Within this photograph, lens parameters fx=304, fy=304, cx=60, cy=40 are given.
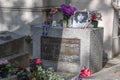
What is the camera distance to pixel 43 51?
7910mm

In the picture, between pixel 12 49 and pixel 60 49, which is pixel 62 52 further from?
pixel 12 49

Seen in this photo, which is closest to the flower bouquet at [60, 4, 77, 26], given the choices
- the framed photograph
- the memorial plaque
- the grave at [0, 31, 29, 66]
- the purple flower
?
the purple flower

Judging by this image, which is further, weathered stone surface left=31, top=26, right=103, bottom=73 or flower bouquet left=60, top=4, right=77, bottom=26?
flower bouquet left=60, top=4, right=77, bottom=26

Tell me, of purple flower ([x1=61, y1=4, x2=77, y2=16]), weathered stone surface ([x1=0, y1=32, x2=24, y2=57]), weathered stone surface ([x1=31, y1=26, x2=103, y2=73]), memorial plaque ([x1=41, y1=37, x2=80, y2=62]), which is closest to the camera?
weathered stone surface ([x1=0, y1=32, x2=24, y2=57])

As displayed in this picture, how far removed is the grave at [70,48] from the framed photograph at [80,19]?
9.9 inches

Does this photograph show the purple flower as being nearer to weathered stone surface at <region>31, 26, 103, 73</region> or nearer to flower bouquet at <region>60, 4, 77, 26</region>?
flower bouquet at <region>60, 4, 77, 26</region>

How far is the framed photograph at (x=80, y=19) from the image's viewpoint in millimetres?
7516

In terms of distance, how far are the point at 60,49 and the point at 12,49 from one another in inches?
58.3

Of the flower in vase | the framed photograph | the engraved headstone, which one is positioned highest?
the flower in vase

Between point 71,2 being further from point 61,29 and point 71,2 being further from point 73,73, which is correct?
point 73,73

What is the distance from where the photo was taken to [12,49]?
6.49m

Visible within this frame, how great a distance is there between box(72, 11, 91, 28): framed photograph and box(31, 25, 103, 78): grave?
0.25 metres

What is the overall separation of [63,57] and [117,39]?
8.00ft

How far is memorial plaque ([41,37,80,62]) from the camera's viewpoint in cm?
737
